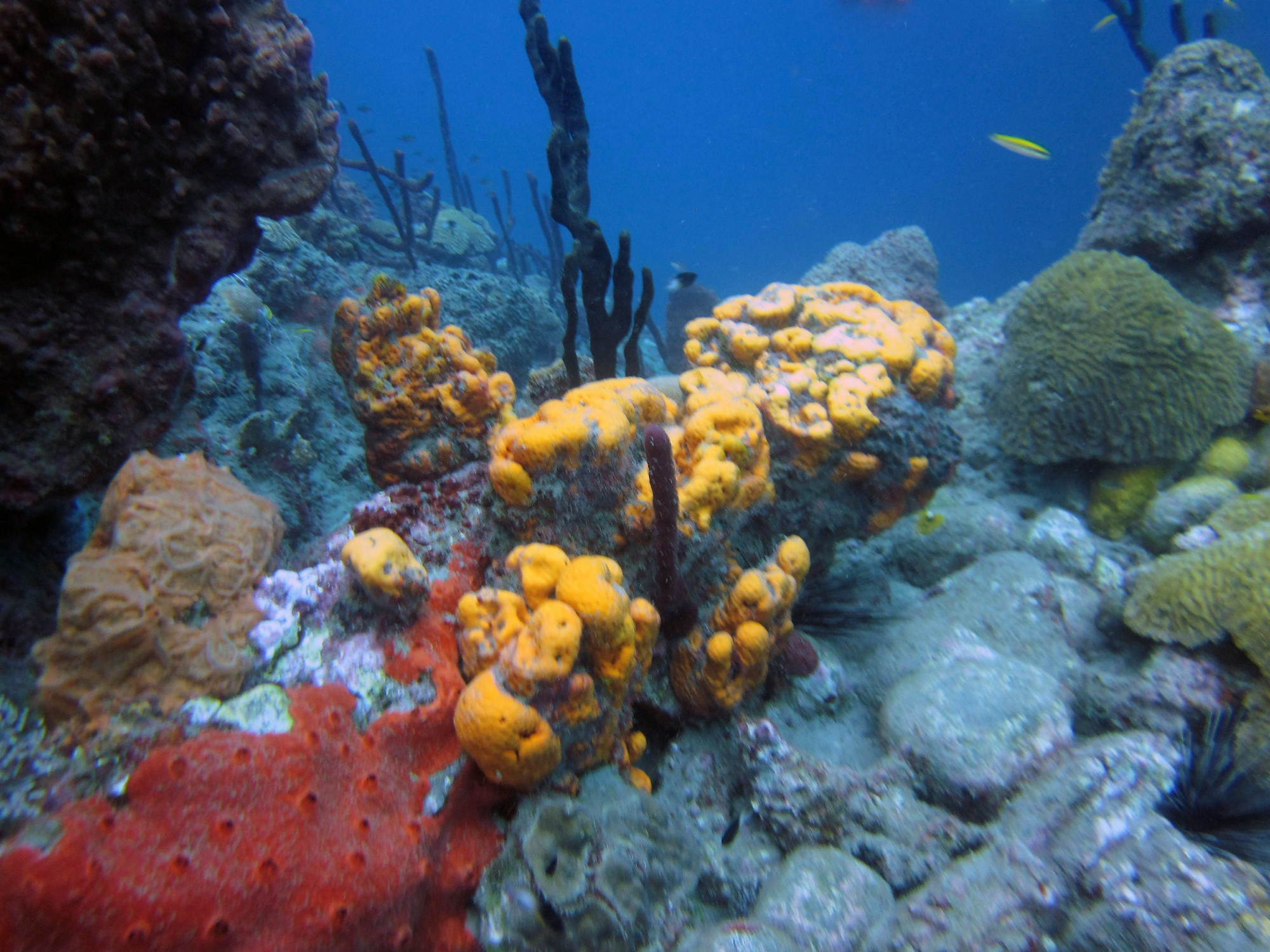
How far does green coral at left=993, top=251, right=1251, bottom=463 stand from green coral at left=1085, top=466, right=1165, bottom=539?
139 mm

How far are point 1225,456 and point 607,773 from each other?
17.1 ft

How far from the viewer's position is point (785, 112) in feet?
372

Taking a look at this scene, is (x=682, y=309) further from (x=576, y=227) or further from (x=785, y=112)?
(x=785, y=112)

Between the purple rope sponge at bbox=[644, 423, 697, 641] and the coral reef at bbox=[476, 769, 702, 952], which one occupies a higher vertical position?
the purple rope sponge at bbox=[644, 423, 697, 641]

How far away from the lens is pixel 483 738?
188 centimetres

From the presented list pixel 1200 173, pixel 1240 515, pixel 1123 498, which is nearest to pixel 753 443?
pixel 1240 515

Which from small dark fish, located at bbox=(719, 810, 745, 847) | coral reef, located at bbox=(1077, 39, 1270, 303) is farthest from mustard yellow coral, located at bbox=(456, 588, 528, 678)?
coral reef, located at bbox=(1077, 39, 1270, 303)

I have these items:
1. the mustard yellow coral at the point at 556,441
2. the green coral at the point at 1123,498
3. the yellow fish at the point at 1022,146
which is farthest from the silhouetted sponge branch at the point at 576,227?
the yellow fish at the point at 1022,146

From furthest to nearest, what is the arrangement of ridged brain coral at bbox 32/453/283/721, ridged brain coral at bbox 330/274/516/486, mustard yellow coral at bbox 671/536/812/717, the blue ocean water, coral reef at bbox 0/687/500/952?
the blue ocean water < ridged brain coral at bbox 330/274/516/486 < mustard yellow coral at bbox 671/536/812/717 < ridged brain coral at bbox 32/453/283/721 < coral reef at bbox 0/687/500/952

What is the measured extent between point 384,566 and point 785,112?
137 m

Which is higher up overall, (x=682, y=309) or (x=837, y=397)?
(x=682, y=309)

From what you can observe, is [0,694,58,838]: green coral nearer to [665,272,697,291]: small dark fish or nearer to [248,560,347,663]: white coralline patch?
[248,560,347,663]: white coralline patch

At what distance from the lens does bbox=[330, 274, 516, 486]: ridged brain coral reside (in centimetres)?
310

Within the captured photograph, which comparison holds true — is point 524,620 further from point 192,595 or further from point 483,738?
point 192,595
